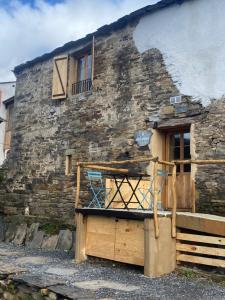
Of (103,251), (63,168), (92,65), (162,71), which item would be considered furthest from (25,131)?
(103,251)

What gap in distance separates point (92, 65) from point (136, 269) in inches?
241

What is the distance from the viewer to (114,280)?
5.80 metres

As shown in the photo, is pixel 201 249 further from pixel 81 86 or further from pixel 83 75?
pixel 83 75

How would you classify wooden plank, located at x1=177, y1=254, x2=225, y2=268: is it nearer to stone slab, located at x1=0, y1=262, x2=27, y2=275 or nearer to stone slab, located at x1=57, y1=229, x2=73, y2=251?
stone slab, located at x1=0, y1=262, x2=27, y2=275

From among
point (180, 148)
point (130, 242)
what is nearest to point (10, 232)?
point (180, 148)

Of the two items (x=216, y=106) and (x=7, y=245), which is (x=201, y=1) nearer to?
(x=216, y=106)

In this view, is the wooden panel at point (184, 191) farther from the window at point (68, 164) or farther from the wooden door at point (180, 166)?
the window at point (68, 164)

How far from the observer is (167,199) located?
28.9 feet

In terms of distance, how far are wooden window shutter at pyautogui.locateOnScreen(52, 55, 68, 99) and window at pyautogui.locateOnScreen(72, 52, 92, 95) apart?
0.31 m

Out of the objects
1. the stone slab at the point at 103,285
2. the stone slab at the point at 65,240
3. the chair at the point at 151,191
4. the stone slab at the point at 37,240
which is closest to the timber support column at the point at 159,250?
the stone slab at the point at 103,285

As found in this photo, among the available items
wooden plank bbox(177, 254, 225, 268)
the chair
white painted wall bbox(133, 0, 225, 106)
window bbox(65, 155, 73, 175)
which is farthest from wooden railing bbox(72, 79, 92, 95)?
wooden plank bbox(177, 254, 225, 268)

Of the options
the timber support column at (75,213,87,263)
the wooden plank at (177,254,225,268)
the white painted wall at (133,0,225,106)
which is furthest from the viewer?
the white painted wall at (133,0,225,106)

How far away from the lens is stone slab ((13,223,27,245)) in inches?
427

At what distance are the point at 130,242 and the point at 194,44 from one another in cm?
472
